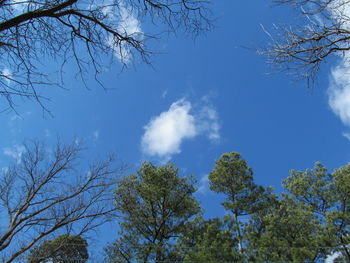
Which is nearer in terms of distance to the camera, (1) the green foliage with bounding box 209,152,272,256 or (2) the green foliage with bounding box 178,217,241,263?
(2) the green foliage with bounding box 178,217,241,263

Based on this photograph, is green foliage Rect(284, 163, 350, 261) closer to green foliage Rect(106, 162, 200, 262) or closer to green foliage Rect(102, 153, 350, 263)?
green foliage Rect(102, 153, 350, 263)

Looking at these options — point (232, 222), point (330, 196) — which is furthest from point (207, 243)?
point (330, 196)

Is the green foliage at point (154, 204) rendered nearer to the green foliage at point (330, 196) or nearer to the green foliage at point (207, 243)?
the green foliage at point (207, 243)

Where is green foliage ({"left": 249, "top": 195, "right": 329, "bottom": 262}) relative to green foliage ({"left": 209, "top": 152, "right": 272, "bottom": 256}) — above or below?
below

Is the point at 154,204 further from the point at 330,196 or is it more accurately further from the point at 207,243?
the point at 330,196

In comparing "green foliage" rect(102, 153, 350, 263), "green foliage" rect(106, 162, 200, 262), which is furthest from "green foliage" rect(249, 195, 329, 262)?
"green foliage" rect(106, 162, 200, 262)

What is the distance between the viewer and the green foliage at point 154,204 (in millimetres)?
8771

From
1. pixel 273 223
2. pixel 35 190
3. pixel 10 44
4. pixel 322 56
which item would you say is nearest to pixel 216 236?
pixel 273 223

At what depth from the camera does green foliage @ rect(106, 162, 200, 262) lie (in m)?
8.77

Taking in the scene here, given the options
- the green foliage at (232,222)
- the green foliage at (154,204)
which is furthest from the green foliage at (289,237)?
the green foliage at (154,204)

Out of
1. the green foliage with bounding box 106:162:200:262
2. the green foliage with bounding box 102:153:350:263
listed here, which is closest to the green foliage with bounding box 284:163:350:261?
the green foliage with bounding box 102:153:350:263

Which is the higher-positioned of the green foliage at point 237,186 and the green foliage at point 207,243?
the green foliage at point 237,186

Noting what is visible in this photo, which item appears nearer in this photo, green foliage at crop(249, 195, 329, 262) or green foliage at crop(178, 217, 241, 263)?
green foliage at crop(178, 217, 241, 263)

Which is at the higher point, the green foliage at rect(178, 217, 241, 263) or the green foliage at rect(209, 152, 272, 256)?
the green foliage at rect(209, 152, 272, 256)
